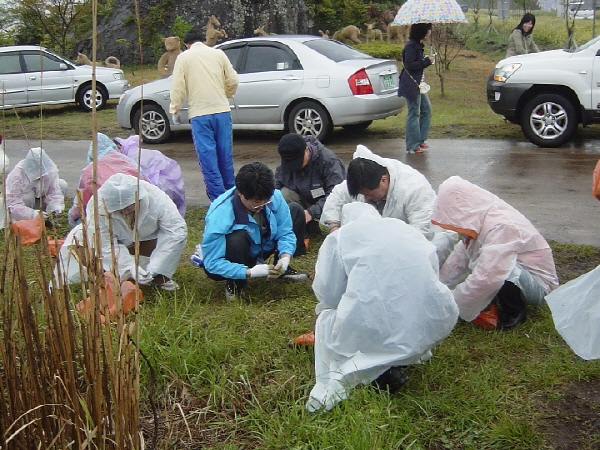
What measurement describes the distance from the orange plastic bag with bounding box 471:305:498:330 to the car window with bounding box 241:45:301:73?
652cm

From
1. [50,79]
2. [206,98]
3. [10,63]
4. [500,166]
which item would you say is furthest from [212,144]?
[10,63]

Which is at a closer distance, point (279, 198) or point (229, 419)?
point (229, 419)

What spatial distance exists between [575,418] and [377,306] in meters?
0.98

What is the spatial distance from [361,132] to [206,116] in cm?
454

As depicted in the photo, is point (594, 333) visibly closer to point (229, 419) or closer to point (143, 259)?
point (229, 419)

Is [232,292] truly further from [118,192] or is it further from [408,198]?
[408,198]

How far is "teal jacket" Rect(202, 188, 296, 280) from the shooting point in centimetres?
461

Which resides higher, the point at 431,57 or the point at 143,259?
the point at 431,57

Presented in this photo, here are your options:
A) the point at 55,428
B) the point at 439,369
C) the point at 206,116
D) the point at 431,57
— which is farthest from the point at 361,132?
the point at 55,428

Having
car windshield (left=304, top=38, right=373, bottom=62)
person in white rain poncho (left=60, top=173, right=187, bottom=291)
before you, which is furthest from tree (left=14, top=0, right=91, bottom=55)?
person in white rain poncho (left=60, top=173, right=187, bottom=291)

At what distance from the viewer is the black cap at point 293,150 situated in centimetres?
566

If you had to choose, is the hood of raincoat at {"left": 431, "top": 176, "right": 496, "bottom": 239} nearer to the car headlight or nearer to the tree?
the car headlight

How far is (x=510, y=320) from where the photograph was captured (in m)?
4.12

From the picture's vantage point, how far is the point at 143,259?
5000mm
